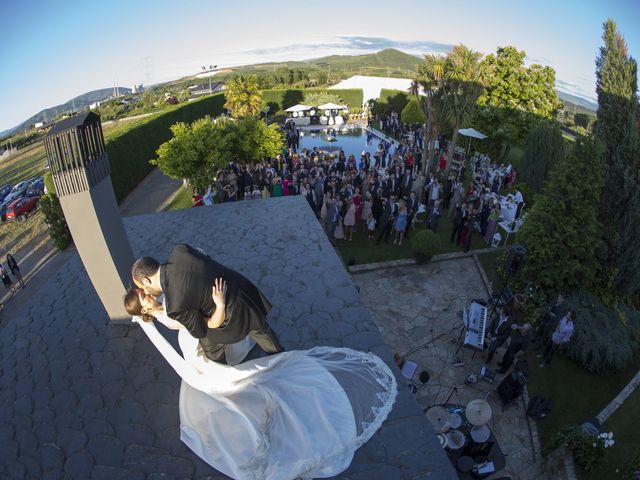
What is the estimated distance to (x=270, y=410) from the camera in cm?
391

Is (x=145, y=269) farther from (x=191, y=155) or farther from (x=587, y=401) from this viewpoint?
(x=191, y=155)

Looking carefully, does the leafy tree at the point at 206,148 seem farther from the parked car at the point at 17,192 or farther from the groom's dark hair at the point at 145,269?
the parked car at the point at 17,192

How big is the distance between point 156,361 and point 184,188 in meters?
16.6

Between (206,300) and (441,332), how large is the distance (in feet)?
23.5

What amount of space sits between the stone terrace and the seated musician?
3.28 metres

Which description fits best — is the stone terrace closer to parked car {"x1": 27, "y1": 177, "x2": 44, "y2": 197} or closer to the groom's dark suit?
the groom's dark suit

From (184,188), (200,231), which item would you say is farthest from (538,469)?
(184,188)

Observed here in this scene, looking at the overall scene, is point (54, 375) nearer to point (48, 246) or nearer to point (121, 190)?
point (48, 246)

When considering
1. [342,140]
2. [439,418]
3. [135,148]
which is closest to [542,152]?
[439,418]

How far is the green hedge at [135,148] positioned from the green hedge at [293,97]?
48.5ft

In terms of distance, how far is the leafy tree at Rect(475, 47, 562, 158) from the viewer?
2169cm

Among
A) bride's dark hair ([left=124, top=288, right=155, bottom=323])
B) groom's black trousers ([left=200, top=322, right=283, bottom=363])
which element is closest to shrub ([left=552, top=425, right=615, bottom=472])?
groom's black trousers ([left=200, top=322, right=283, bottom=363])

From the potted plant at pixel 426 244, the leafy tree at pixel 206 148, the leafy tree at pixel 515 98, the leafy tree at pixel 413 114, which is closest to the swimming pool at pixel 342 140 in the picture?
the leafy tree at pixel 413 114

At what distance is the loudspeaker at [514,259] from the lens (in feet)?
33.9
